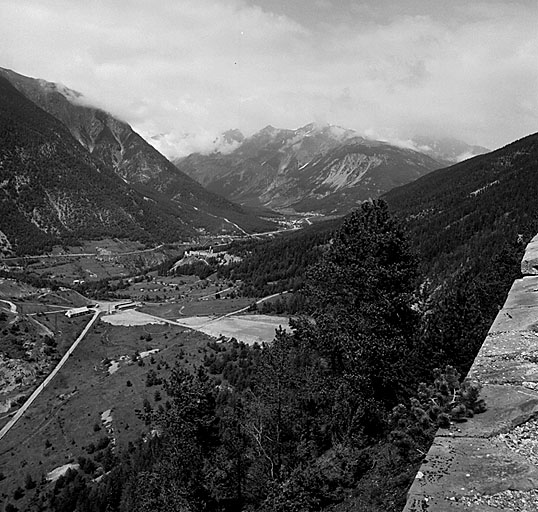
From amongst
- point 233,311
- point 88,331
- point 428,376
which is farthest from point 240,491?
point 233,311

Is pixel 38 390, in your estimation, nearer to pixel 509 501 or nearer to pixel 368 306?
pixel 368 306

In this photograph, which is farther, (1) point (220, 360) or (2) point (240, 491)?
(1) point (220, 360)

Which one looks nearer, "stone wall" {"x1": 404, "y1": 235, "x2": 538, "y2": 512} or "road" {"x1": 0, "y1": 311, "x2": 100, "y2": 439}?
"stone wall" {"x1": 404, "y1": 235, "x2": 538, "y2": 512}

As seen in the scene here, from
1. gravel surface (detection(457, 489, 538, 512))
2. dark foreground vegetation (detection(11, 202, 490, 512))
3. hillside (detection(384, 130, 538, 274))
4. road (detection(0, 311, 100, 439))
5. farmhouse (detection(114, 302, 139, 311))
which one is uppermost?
hillside (detection(384, 130, 538, 274))

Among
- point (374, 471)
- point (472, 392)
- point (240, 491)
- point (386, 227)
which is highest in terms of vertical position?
point (386, 227)

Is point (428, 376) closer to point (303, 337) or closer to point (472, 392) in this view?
point (303, 337)

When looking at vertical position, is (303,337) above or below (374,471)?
above

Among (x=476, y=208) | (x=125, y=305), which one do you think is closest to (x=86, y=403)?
(x=125, y=305)

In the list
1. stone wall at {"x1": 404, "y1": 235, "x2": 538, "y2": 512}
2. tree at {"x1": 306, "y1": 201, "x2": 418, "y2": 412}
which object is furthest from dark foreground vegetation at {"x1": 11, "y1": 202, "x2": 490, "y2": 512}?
stone wall at {"x1": 404, "y1": 235, "x2": 538, "y2": 512}

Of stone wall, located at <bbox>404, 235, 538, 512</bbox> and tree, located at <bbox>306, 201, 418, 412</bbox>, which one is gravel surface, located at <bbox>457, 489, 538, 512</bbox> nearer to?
stone wall, located at <bbox>404, 235, 538, 512</bbox>

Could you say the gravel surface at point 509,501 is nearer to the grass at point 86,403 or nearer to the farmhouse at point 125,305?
the grass at point 86,403
